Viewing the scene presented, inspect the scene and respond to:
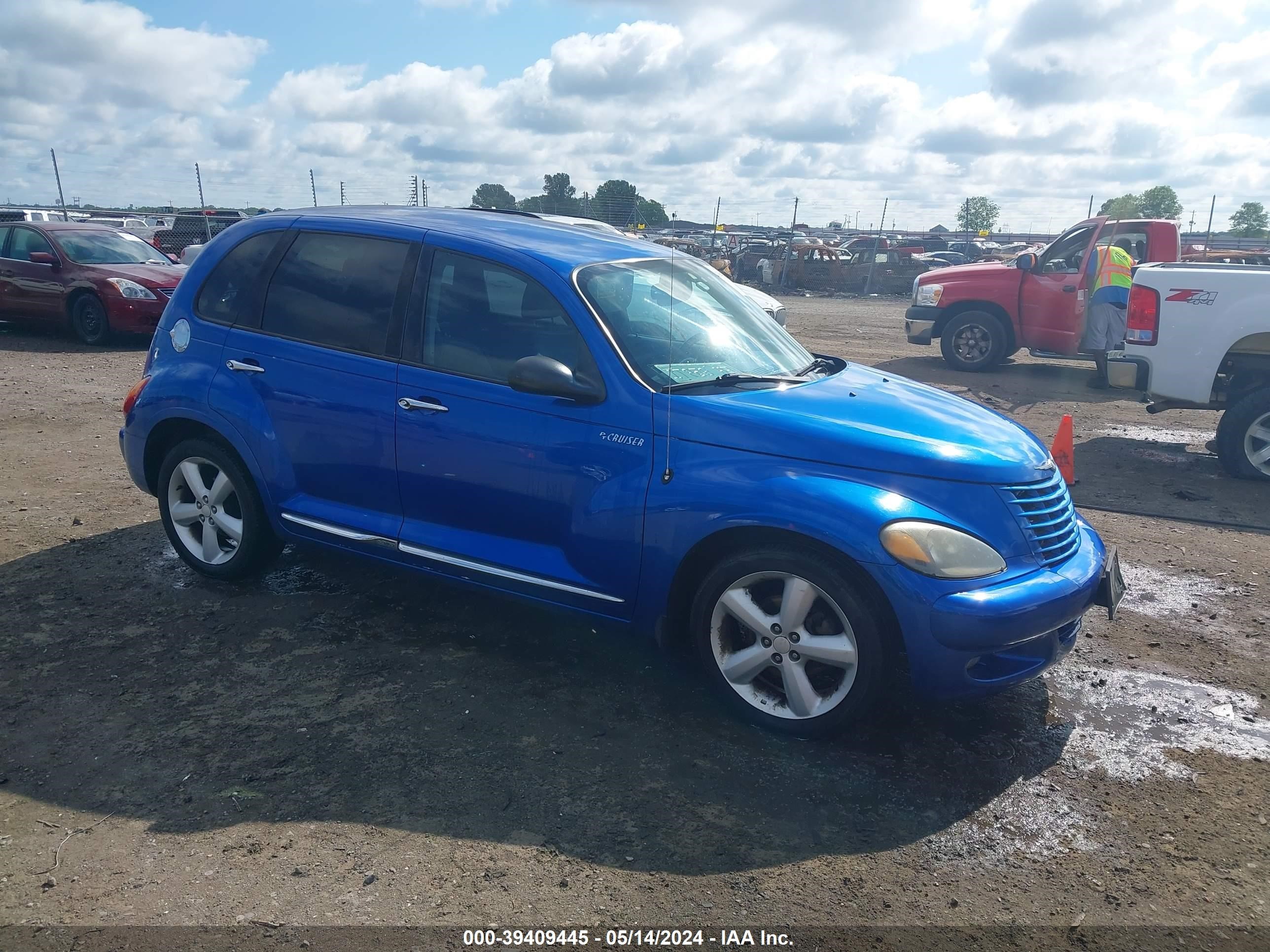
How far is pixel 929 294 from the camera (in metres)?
13.8

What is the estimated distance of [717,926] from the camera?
2.70m

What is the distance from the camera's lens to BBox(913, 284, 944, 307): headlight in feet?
45.1

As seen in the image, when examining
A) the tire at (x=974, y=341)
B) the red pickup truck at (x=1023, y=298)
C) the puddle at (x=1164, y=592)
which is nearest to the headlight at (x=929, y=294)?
the red pickup truck at (x=1023, y=298)

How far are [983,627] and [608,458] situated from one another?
4.88 ft

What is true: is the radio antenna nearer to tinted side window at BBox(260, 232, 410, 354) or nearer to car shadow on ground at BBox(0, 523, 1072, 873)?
car shadow on ground at BBox(0, 523, 1072, 873)

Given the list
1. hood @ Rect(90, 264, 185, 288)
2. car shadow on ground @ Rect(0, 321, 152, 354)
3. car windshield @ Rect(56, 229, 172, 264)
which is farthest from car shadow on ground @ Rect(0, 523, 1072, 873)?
car windshield @ Rect(56, 229, 172, 264)

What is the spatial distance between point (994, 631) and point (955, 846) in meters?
0.72

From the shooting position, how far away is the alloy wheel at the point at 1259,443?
7832mm

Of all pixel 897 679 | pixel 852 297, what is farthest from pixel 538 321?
pixel 852 297

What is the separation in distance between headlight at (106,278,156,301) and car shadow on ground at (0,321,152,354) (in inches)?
26.8

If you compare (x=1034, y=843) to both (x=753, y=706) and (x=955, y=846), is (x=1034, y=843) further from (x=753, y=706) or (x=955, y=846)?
(x=753, y=706)

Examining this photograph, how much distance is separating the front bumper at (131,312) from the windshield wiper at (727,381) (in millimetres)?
11448

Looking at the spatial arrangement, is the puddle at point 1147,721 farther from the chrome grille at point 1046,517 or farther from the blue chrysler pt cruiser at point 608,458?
the chrome grille at point 1046,517

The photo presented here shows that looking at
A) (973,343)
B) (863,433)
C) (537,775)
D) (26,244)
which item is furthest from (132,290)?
(863,433)
